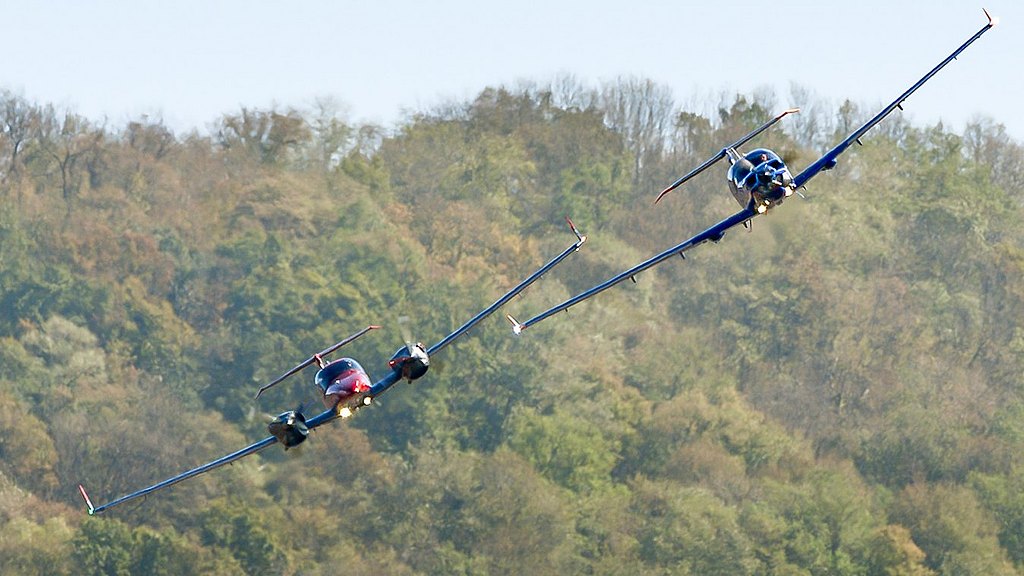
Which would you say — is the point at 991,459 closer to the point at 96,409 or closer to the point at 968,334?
the point at 968,334

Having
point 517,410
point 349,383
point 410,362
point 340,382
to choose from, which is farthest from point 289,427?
point 517,410

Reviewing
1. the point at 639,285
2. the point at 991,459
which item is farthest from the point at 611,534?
the point at 639,285

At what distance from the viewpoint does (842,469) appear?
170m

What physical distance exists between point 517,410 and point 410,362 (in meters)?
111

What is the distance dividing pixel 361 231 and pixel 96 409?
3503 centimetres

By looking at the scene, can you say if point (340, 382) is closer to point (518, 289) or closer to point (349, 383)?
point (349, 383)

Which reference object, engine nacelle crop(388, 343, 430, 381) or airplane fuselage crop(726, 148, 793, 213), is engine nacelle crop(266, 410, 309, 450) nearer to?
engine nacelle crop(388, 343, 430, 381)

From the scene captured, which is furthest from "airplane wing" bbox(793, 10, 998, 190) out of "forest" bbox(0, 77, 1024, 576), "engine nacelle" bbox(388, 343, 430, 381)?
"forest" bbox(0, 77, 1024, 576)

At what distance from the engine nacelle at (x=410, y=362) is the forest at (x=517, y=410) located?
71.2 m

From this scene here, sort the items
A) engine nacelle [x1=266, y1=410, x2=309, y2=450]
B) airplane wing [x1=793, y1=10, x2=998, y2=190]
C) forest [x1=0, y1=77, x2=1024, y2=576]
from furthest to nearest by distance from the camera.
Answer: forest [x1=0, y1=77, x2=1024, y2=576]
engine nacelle [x1=266, y1=410, x2=309, y2=450]
airplane wing [x1=793, y1=10, x2=998, y2=190]

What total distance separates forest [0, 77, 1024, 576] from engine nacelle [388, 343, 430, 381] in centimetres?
7122

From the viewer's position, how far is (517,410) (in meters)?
174

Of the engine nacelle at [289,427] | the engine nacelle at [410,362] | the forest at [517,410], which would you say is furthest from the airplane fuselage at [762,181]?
the forest at [517,410]

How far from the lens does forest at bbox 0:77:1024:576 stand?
486 ft
